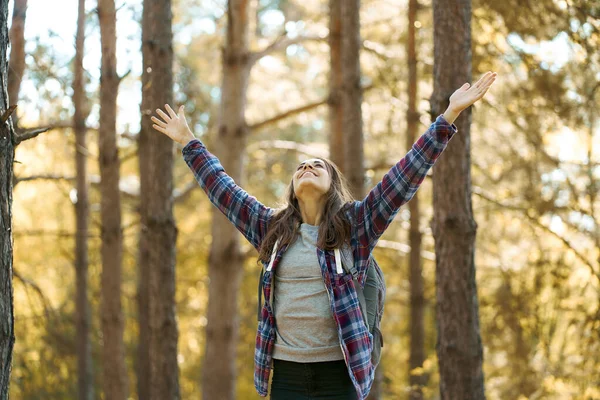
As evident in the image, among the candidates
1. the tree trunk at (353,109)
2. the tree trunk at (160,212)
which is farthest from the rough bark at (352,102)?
the tree trunk at (160,212)

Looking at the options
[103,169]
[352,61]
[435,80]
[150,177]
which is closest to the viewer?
[435,80]

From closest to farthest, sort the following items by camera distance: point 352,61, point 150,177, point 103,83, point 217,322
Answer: point 150,177, point 103,83, point 352,61, point 217,322

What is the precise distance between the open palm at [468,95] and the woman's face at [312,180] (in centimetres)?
74

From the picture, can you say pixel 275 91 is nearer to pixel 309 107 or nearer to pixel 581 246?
pixel 309 107

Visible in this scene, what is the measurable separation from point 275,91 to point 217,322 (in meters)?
7.06

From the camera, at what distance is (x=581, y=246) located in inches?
454

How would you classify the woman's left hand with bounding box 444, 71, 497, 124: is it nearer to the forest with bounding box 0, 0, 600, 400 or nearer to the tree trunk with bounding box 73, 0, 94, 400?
the forest with bounding box 0, 0, 600, 400

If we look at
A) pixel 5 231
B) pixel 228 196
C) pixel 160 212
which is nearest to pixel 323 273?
pixel 228 196

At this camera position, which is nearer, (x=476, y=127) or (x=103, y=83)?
(x=103, y=83)

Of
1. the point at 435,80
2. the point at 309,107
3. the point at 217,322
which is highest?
the point at 309,107

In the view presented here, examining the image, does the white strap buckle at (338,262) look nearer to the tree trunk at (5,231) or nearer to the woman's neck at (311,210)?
the woman's neck at (311,210)

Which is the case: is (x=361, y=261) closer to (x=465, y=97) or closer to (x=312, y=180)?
(x=312, y=180)

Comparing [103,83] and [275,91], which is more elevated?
[275,91]

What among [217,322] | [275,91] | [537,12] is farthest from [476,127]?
[275,91]
